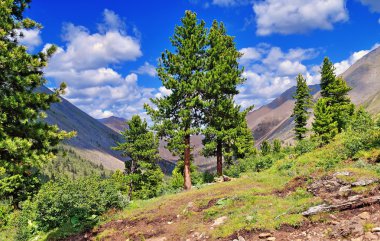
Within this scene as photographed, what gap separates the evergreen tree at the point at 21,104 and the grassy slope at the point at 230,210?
6185 millimetres

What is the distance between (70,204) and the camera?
20.8m

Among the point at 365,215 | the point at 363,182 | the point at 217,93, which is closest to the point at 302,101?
the point at 217,93

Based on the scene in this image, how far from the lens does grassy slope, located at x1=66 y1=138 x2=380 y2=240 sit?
1327cm

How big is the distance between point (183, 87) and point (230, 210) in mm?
14218

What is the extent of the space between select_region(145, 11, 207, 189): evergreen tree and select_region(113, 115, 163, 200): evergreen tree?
16.3 meters

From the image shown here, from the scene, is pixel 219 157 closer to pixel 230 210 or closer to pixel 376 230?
pixel 230 210

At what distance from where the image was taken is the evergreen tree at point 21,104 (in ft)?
41.8

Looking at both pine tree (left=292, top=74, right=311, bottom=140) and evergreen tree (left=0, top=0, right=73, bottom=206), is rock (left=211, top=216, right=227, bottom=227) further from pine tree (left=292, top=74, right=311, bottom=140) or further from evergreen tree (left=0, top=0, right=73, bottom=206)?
pine tree (left=292, top=74, right=311, bottom=140)

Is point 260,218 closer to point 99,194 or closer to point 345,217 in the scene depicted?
point 345,217

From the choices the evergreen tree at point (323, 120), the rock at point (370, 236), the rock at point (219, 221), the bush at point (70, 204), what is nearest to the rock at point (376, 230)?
the rock at point (370, 236)

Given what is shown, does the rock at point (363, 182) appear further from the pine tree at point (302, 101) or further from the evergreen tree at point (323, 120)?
the pine tree at point (302, 101)

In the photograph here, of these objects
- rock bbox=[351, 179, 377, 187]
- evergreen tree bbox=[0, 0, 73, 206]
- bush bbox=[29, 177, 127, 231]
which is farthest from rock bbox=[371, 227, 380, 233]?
bush bbox=[29, 177, 127, 231]

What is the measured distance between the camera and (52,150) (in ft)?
48.1

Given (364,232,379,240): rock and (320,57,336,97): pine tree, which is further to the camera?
(320,57,336,97): pine tree
